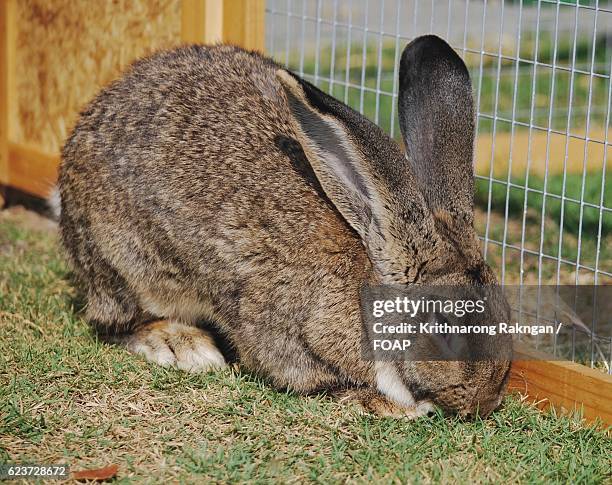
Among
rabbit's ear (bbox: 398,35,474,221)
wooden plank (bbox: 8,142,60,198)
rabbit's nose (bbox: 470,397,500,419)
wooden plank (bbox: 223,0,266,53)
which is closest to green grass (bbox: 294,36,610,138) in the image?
wooden plank (bbox: 223,0,266,53)

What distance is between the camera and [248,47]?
475cm

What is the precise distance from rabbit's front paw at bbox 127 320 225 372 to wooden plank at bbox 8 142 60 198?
5.34ft

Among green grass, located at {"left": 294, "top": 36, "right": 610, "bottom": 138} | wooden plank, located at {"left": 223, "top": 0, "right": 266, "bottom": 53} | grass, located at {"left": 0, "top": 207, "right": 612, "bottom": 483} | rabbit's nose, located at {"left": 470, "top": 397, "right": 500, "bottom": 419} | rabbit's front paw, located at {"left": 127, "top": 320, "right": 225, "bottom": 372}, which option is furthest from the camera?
green grass, located at {"left": 294, "top": 36, "right": 610, "bottom": 138}

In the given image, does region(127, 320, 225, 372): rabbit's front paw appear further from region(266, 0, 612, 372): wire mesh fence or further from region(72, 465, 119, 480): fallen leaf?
region(266, 0, 612, 372): wire mesh fence

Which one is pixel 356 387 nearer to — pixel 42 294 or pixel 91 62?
pixel 42 294

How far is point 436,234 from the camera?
11.1ft

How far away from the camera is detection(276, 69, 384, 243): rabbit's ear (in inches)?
128

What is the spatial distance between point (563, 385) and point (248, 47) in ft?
7.05

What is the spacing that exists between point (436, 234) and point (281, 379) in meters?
0.78

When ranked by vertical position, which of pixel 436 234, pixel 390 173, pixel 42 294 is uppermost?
pixel 390 173

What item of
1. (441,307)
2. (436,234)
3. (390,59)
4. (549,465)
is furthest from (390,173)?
(390,59)

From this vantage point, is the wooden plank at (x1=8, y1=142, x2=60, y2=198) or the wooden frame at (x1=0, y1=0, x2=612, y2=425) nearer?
the wooden frame at (x1=0, y1=0, x2=612, y2=425)

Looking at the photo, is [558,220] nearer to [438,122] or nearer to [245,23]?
[245,23]

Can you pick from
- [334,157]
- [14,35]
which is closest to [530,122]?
[334,157]
